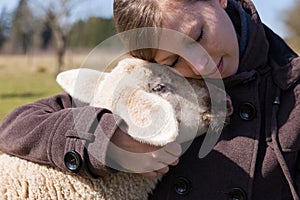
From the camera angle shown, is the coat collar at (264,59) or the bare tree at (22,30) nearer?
the coat collar at (264,59)

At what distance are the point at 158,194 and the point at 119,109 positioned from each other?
299 millimetres

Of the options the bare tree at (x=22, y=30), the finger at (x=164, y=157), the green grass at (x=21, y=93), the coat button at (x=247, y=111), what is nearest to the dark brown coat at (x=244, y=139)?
the coat button at (x=247, y=111)

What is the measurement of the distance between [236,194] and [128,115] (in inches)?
14.4

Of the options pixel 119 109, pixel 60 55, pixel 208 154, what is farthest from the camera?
pixel 60 55

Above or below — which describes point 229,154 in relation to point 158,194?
above

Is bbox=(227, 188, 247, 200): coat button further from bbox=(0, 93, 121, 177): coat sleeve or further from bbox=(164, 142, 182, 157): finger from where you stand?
bbox=(0, 93, 121, 177): coat sleeve

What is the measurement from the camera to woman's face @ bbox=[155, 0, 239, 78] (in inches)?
47.1

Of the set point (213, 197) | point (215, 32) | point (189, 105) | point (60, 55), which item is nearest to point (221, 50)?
point (215, 32)

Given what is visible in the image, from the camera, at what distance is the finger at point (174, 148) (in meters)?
1.15

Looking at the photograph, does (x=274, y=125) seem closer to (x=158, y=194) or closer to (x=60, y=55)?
(x=158, y=194)

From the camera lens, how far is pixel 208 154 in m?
1.30

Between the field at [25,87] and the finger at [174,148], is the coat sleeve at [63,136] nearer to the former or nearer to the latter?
the finger at [174,148]

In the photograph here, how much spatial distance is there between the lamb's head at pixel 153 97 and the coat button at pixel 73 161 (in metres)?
0.14

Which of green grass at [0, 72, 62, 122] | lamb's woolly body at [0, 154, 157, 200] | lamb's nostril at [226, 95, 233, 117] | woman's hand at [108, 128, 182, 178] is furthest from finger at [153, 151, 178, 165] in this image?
green grass at [0, 72, 62, 122]
